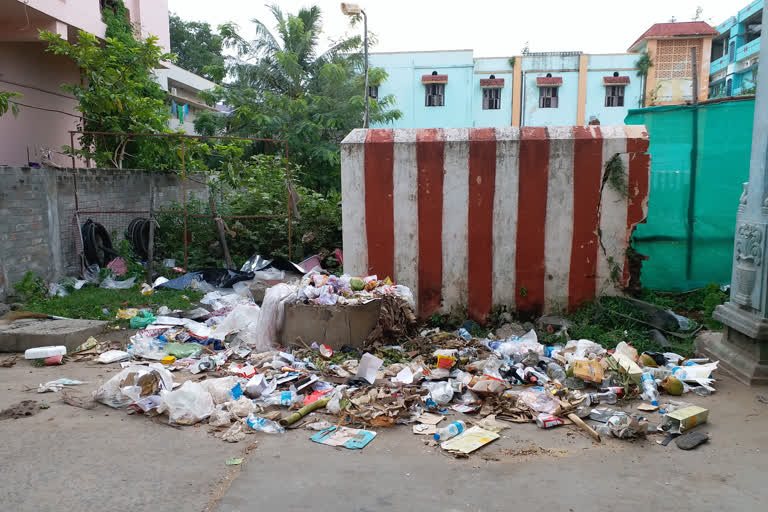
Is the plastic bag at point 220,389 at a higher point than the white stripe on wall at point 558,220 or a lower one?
lower

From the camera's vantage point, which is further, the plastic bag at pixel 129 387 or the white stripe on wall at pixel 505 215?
the white stripe on wall at pixel 505 215

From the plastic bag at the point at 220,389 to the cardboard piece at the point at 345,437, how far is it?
89cm

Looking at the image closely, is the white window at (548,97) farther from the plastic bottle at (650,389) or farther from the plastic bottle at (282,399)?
the plastic bottle at (282,399)

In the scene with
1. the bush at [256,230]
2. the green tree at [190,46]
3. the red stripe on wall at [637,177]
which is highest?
the green tree at [190,46]

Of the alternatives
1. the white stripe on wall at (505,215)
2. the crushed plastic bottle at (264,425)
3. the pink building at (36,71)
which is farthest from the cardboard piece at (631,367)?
the pink building at (36,71)

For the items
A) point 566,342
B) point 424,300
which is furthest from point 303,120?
point 566,342

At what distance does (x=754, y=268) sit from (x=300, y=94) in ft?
59.8

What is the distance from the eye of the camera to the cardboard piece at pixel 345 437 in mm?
3414

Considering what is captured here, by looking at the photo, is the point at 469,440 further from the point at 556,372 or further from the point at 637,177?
the point at 637,177

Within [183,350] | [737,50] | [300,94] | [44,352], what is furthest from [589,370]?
[737,50]

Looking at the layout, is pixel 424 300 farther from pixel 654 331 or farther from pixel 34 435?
pixel 34 435

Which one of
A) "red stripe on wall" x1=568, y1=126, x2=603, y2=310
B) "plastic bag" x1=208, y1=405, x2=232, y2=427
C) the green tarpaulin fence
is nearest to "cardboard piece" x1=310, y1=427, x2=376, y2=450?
"plastic bag" x1=208, y1=405, x2=232, y2=427

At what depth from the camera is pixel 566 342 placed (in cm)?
534

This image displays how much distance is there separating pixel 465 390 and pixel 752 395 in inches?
81.2
